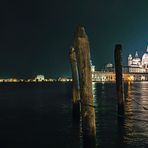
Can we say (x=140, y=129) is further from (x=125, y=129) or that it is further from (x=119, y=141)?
(x=119, y=141)

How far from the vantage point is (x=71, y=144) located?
1694 centimetres

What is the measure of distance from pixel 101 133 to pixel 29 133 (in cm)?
387

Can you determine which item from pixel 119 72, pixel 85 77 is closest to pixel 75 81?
pixel 119 72

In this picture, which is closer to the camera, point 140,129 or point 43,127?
point 140,129

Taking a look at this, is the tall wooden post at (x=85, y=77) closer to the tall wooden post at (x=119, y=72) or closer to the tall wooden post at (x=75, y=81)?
the tall wooden post at (x=119, y=72)

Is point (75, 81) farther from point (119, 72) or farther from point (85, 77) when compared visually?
point (85, 77)

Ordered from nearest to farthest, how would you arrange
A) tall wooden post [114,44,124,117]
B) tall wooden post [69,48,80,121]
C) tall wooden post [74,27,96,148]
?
tall wooden post [74,27,96,148] → tall wooden post [114,44,124,117] → tall wooden post [69,48,80,121]

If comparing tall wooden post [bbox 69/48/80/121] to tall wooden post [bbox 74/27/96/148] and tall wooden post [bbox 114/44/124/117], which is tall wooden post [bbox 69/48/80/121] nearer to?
tall wooden post [bbox 114/44/124/117]

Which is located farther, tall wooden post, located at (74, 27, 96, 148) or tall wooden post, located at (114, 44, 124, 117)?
tall wooden post, located at (114, 44, 124, 117)

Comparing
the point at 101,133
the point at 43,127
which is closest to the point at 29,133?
the point at 43,127

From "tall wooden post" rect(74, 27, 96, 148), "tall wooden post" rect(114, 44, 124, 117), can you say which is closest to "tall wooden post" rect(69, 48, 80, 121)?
"tall wooden post" rect(114, 44, 124, 117)

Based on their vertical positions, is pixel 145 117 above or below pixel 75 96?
below

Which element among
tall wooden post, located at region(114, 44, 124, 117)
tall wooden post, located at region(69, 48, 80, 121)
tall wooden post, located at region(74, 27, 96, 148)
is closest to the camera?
tall wooden post, located at region(74, 27, 96, 148)

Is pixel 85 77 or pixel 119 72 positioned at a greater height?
pixel 119 72
